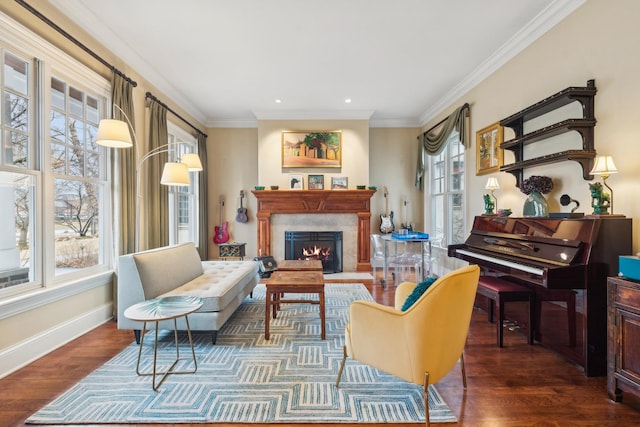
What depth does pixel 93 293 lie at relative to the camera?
3.04m

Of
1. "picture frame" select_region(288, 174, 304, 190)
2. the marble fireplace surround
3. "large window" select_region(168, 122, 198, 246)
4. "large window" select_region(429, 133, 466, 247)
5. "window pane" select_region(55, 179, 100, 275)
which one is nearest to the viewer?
"window pane" select_region(55, 179, 100, 275)

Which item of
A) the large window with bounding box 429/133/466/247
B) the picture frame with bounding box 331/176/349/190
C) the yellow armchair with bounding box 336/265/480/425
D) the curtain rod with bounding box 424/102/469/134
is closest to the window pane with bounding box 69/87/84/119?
the yellow armchair with bounding box 336/265/480/425

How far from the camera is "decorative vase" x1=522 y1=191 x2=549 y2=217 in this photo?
108 inches

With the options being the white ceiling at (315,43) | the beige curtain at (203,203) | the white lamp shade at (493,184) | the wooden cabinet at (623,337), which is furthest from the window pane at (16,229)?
the white lamp shade at (493,184)

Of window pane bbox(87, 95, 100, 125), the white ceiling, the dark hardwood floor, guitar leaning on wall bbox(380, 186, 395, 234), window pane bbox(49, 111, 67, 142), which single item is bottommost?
the dark hardwood floor

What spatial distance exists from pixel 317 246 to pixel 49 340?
13.3 feet

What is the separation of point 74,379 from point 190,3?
10.5ft

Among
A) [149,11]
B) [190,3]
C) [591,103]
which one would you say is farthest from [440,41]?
[149,11]

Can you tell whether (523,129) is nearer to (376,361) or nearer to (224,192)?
(376,361)

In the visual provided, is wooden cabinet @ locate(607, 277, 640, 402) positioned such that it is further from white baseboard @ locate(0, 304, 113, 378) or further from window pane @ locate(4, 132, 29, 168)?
window pane @ locate(4, 132, 29, 168)

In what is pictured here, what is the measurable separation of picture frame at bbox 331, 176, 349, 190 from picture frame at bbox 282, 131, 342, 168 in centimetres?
24

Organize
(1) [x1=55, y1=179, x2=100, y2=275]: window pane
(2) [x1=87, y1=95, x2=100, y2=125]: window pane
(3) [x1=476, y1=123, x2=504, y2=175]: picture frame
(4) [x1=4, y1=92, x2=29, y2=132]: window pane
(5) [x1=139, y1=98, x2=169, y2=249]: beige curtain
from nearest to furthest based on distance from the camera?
(4) [x1=4, y1=92, x2=29, y2=132]: window pane < (1) [x1=55, y1=179, x2=100, y2=275]: window pane < (2) [x1=87, y1=95, x2=100, y2=125]: window pane < (3) [x1=476, y1=123, x2=504, y2=175]: picture frame < (5) [x1=139, y1=98, x2=169, y2=249]: beige curtain

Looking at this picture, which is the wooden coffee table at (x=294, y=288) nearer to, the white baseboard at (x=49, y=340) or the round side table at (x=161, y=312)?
the round side table at (x=161, y=312)

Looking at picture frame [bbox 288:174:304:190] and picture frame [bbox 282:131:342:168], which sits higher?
picture frame [bbox 282:131:342:168]
